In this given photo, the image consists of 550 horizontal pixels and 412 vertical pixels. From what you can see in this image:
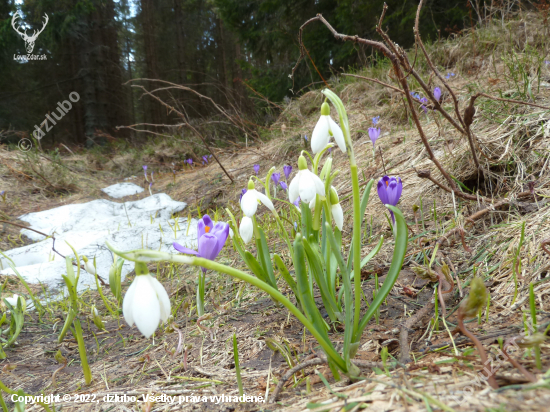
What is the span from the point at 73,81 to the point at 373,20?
38.8 feet

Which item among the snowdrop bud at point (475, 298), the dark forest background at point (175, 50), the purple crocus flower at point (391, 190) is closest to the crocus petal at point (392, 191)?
the purple crocus flower at point (391, 190)

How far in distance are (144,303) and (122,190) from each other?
5586 mm

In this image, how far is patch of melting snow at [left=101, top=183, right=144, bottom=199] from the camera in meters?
5.65


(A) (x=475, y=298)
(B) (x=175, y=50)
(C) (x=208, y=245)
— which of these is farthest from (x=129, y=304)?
(B) (x=175, y=50)

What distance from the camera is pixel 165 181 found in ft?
20.2

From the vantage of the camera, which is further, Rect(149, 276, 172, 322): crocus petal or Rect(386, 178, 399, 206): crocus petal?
Rect(386, 178, 399, 206): crocus petal

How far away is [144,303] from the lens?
0.74m

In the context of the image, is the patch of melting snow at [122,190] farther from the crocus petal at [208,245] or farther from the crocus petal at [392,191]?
the crocus petal at [392,191]

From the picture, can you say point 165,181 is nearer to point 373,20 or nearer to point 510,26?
point 373,20

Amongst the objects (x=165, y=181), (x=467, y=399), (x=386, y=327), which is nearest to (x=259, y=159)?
(x=165, y=181)

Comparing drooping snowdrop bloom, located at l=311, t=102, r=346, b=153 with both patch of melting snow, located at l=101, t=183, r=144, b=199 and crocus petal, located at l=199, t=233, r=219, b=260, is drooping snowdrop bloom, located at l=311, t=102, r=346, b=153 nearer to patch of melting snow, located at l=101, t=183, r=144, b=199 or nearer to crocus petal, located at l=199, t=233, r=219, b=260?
crocus petal, located at l=199, t=233, r=219, b=260

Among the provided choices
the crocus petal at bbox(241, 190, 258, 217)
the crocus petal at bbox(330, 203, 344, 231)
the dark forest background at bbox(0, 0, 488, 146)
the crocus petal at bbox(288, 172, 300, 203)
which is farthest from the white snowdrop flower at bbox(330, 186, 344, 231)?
the dark forest background at bbox(0, 0, 488, 146)

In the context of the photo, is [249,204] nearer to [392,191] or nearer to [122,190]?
[392,191]

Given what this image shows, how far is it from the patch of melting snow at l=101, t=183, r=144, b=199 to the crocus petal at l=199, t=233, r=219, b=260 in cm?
501
